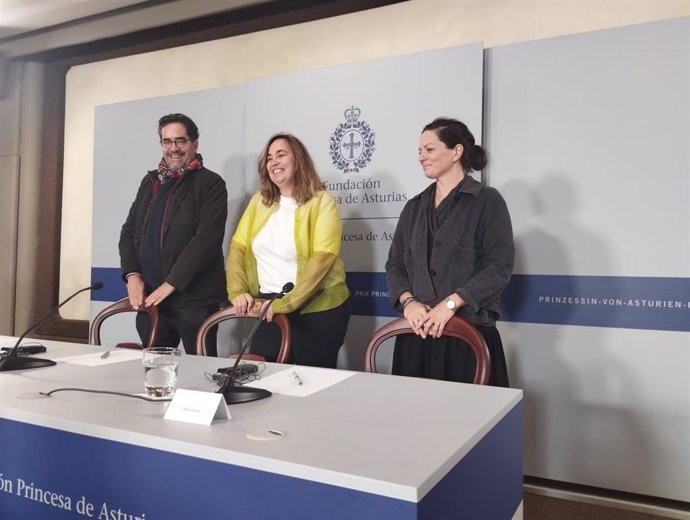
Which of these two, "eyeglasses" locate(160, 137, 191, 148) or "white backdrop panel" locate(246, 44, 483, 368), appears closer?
"white backdrop panel" locate(246, 44, 483, 368)

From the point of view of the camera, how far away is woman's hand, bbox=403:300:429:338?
212 centimetres

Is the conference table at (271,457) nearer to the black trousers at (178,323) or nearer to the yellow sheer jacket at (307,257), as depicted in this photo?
the yellow sheer jacket at (307,257)

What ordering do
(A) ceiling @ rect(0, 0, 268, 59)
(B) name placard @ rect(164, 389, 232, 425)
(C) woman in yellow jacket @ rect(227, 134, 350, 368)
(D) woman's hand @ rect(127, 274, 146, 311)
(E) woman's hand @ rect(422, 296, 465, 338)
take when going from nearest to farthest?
1. (B) name placard @ rect(164, 389, 232, 425)
2. (E) woman's hand @ rect(422, 296, 465, 338)
3. (C) woman in yellow jacket @ rect(227, 134, 350, 368)
4. (D) woman's hand @ rect(127, 274, 146, 311)
5. (A) ceiling @ rect(0, 0, 268, 59)

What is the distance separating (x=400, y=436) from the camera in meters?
1.11

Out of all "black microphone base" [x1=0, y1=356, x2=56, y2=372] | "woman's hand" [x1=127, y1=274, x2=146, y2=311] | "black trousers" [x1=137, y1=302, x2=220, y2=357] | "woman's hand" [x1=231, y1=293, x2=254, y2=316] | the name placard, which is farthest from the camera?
"black trousers" [x1=137, y1=302, x2=220, y2=357]

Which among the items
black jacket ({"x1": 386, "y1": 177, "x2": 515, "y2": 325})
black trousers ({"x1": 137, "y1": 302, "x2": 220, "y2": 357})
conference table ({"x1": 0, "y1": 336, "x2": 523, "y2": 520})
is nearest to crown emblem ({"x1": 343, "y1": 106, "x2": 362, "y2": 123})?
black jacket ({"x1": 386, "y1": 177, "x2": 515, "y2": 325})

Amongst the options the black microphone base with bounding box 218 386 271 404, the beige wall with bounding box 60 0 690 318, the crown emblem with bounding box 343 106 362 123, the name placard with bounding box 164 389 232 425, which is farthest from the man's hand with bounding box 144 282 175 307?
the name placard with bounding box 164 389 232 425

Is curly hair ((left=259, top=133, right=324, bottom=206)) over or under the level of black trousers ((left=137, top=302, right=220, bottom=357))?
over

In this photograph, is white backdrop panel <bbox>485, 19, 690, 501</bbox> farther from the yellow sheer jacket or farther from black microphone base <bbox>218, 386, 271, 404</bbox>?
black microphone base <bbox>218, 386, 271, 404</bbox>

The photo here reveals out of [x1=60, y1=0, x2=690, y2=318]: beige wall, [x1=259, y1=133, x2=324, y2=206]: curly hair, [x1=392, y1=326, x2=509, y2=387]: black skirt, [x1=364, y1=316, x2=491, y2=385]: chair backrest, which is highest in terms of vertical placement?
[x1=60, y1=0, x2=690, y2=318]: beige wall

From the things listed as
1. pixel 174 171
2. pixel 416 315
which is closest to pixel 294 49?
pixel 174 171

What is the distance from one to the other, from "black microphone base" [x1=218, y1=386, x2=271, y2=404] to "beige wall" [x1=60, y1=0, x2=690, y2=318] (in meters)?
2.68

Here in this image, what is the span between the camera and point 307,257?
2.79 metres

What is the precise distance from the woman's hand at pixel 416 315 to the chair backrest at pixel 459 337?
23mm
